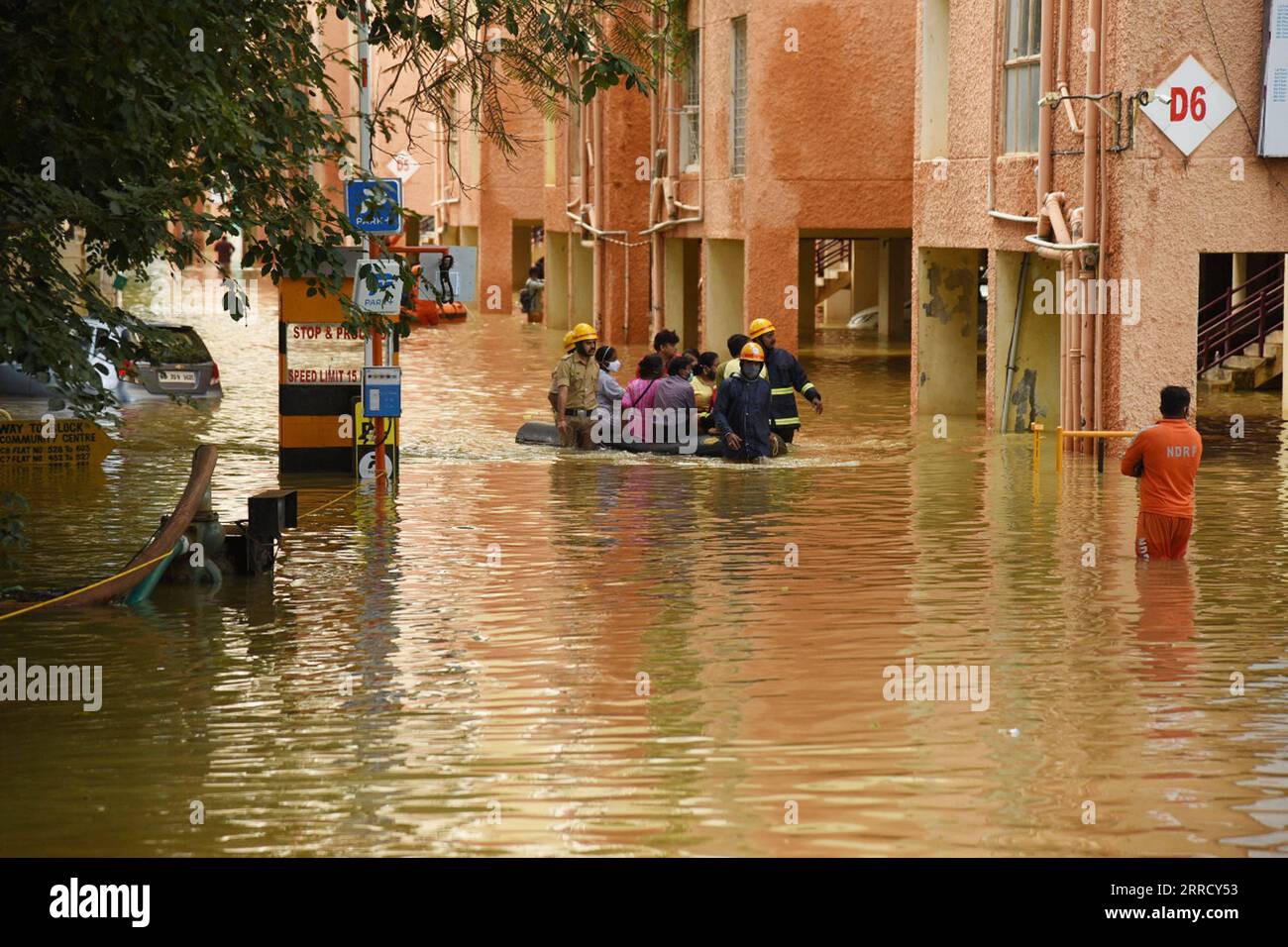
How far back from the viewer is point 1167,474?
45.7 ft

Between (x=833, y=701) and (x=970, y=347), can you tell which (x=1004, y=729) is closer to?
(x=833, y=701)

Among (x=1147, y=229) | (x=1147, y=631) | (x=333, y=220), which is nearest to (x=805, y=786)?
(x=1147, y=631)

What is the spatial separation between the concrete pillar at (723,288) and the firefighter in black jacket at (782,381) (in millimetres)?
12816

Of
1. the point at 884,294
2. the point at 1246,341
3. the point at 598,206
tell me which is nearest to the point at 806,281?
the point at 884,294

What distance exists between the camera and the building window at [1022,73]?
22.7m

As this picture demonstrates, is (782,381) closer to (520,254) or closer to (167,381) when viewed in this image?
(167,381)

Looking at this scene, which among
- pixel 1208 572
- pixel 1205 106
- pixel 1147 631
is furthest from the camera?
pixel 1205 106

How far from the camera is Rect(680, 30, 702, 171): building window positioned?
116 feet

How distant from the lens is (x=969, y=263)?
1057 inches

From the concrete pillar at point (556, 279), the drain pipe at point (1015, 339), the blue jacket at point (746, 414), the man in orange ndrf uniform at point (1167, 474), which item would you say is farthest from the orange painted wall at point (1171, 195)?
the concrete pillar at point (556, 279)

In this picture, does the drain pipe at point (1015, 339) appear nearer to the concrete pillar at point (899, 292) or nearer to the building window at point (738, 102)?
the building window at point (738, 102)

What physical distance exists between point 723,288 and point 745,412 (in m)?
14.5

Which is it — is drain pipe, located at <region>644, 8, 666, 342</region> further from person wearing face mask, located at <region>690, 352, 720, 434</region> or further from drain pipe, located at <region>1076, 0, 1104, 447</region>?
drain pipe, located at <region>1076, 0, 1104, 447</region>

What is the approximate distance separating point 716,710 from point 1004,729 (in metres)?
1.40
